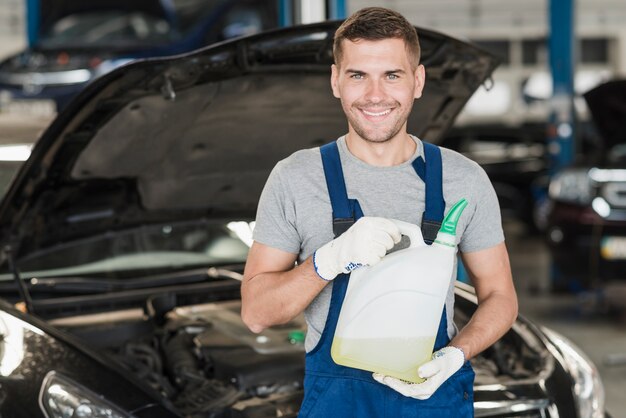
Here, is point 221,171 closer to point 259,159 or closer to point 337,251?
point 259,159

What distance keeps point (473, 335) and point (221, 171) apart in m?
1.28

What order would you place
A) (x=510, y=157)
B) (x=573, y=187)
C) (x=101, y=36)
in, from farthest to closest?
(x=510, y=157) < (x=101, y=36) < (x=573, y=187)

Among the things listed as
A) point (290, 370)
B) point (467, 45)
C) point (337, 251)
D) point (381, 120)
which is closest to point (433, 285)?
point (337, 251)

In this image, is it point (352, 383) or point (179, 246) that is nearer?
point (352, 383)

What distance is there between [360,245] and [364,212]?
7.8 inches

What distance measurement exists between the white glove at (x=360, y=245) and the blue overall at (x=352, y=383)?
0.11 metres

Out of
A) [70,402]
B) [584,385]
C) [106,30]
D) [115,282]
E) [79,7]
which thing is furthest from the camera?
[79,7]

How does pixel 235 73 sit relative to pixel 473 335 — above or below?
above

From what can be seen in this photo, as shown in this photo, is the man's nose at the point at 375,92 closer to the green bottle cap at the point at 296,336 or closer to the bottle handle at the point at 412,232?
the bottle handle at the point at 412,232

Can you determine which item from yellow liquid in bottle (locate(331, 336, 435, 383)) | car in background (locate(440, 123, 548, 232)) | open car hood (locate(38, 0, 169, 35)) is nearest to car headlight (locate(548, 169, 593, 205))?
car in background (locate(440, 123, 548, 232))

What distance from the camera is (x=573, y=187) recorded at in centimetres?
654

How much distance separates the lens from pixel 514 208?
33.9 feet

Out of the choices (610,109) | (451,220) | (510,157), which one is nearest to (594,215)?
(610,109)

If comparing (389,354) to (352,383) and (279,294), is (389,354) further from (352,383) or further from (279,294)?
(279,294)
